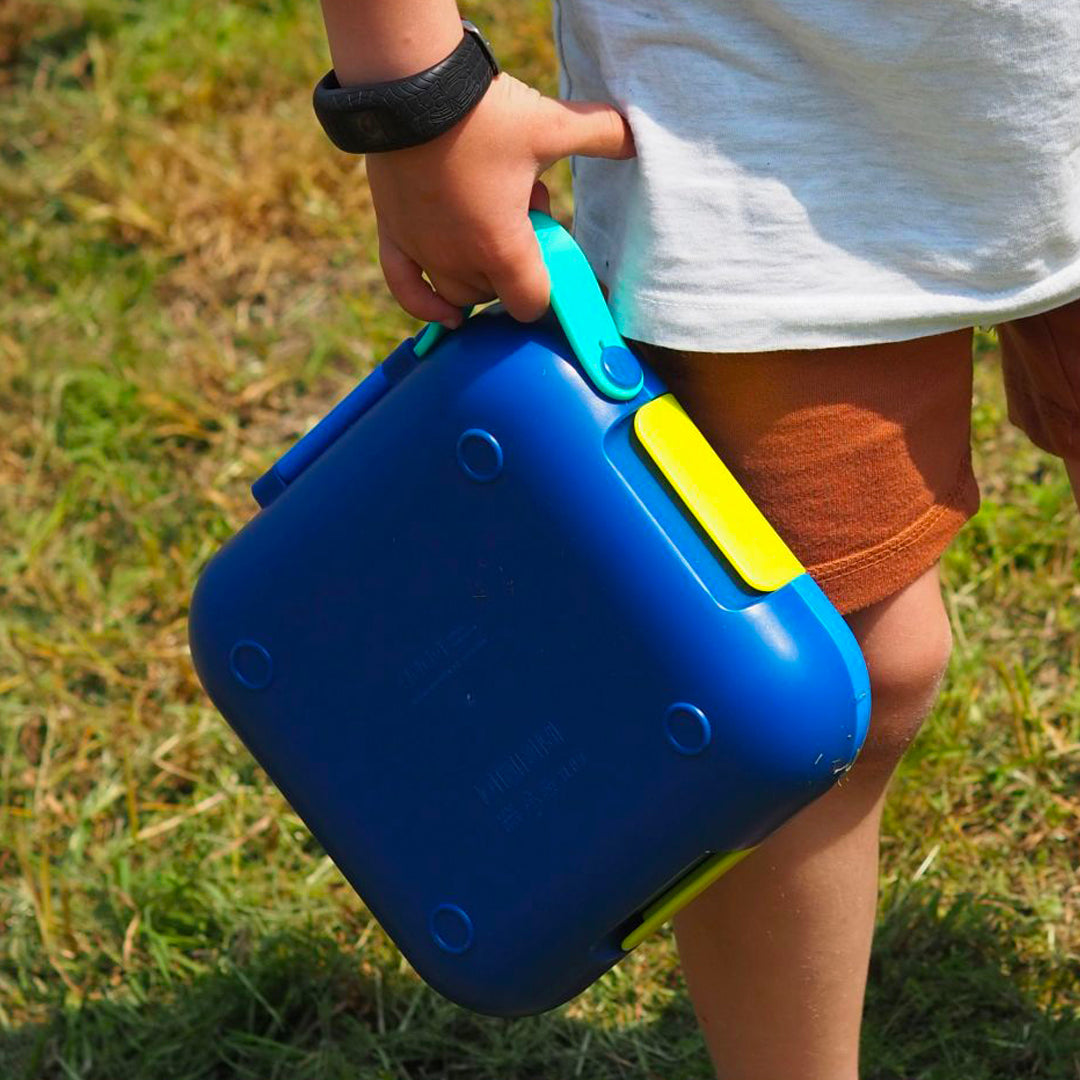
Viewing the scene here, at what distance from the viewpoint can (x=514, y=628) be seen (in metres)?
1.07

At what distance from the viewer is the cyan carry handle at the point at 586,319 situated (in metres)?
1.04

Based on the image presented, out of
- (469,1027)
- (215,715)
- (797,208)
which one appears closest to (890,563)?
(797,208)

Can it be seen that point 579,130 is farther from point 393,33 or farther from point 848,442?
point 848,442

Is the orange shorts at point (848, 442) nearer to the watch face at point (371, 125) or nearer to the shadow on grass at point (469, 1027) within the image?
the watch face at point (371, 125)

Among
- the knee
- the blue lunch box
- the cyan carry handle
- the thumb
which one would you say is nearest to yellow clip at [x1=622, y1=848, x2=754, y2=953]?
the blue lunch box

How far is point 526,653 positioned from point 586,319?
0.21 meters

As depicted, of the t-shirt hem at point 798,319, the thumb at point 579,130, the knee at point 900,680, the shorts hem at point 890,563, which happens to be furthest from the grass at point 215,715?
the thumb at point 579,130

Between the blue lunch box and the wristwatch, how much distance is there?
4.4 inches

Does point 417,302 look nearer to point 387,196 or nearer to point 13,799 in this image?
point 387,196

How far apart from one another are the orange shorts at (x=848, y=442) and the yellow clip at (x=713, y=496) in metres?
0.03

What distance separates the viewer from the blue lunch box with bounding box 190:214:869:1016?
3.32ft

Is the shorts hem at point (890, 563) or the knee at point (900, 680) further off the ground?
the shorts hem at point (890, 563)

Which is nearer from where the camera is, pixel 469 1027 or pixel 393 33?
pixel 393 33

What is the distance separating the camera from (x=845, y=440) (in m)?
1.08
